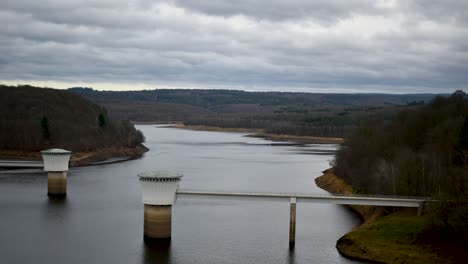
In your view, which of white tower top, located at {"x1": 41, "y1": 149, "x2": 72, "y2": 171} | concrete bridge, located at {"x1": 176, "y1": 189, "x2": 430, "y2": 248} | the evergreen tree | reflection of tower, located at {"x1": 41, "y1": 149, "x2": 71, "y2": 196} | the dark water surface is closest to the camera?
the dark water surface

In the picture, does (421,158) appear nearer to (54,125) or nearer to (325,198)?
(325,198)

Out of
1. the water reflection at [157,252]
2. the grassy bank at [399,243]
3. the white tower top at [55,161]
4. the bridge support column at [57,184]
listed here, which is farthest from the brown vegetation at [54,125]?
the grassy bank at [399,243]

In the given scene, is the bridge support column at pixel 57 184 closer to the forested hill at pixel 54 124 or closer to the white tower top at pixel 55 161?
the white tower top at pixel 55 161

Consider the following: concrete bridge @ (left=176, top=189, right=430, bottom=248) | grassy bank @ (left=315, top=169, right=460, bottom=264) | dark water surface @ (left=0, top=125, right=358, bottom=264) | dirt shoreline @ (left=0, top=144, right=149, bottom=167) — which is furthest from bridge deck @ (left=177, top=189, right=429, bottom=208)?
dirt shoreline @ (left=0, top=144, right=149, bottom=167)

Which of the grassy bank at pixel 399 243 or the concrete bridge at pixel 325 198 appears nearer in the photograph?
the grassy bank at pixel 399 243

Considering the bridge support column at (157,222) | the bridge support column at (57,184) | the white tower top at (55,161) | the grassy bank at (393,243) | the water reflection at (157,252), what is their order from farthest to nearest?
the white tower top at (55,161)
the bridge support column at (57,184)
the bridge support column at (157,222)
the water reflection at (157,252)
the grassy bank at (393,243)

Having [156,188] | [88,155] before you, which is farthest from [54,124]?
[156,188]

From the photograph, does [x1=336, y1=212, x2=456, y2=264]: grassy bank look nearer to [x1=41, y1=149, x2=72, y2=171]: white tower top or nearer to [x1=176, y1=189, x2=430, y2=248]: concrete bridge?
[x1=176, y1=189, x2=430, y2=248]: concrete bridge
